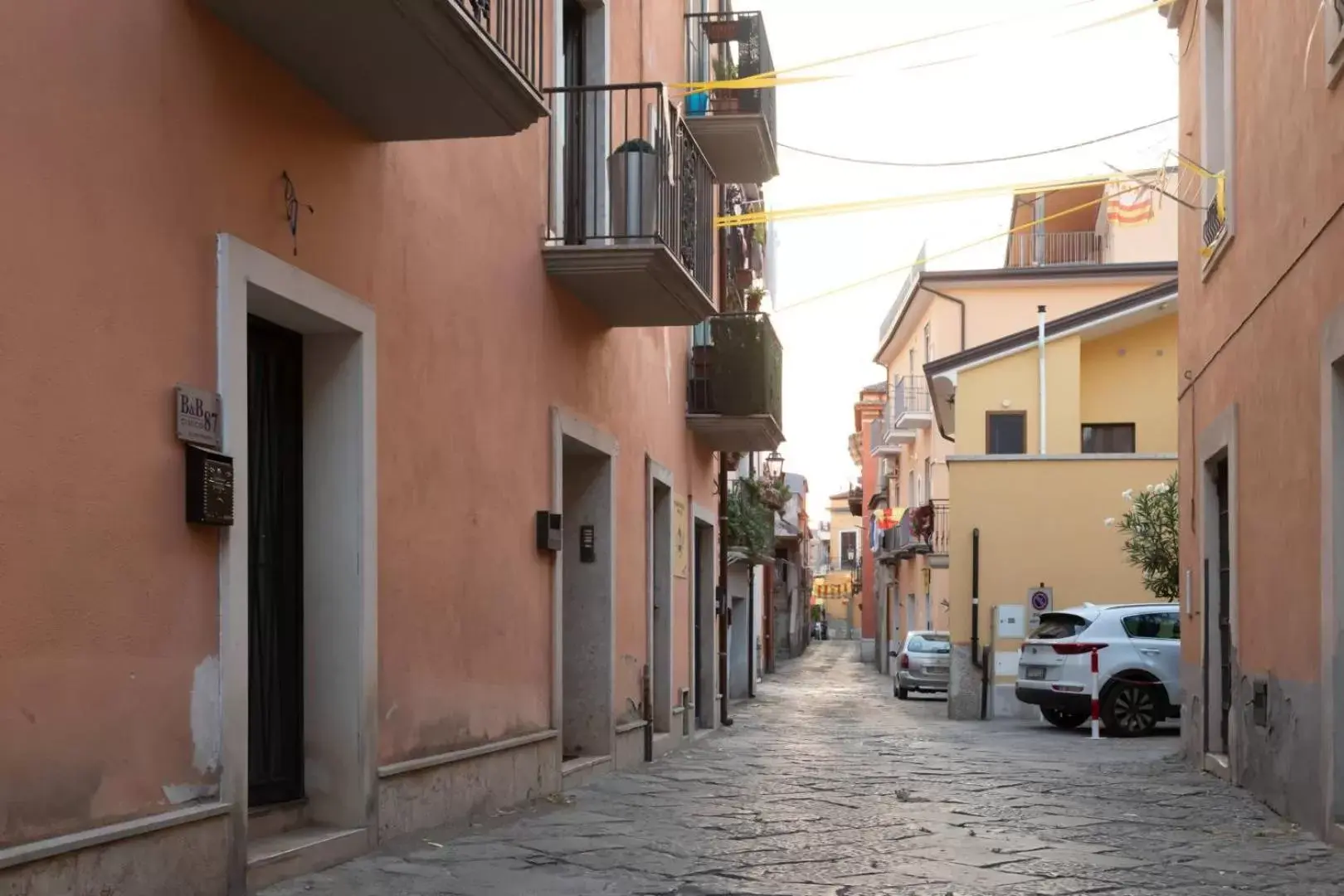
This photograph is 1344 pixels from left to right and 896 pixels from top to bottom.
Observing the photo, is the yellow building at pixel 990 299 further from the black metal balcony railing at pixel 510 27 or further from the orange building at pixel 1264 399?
the black metal balcony railing at pixel 510 27

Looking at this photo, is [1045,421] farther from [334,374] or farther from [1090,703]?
[334,374]

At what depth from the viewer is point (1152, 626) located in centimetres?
1992

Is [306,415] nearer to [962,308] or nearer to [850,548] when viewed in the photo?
[962,308]

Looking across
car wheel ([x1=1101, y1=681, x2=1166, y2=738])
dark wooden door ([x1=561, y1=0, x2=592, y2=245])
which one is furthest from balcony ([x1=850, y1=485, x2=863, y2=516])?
dark wooden door ([x1=561, y1=0, x2=592, y2=245])

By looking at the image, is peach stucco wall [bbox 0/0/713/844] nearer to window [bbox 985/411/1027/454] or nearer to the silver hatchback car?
the silver hatchback car

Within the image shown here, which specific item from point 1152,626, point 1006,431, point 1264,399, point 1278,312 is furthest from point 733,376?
point 1006,431

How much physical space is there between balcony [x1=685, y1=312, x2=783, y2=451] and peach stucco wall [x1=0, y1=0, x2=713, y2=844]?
8459mm

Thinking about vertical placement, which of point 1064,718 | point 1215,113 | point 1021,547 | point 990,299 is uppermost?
point 990,299

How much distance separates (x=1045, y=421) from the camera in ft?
107

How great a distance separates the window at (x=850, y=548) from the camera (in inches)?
3658

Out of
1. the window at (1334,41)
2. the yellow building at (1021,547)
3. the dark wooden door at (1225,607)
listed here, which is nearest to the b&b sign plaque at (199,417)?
the window at (1334,41)

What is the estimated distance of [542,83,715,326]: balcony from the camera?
10.9 meters

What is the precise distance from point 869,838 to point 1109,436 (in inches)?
1037

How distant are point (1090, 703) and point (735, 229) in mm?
8314
